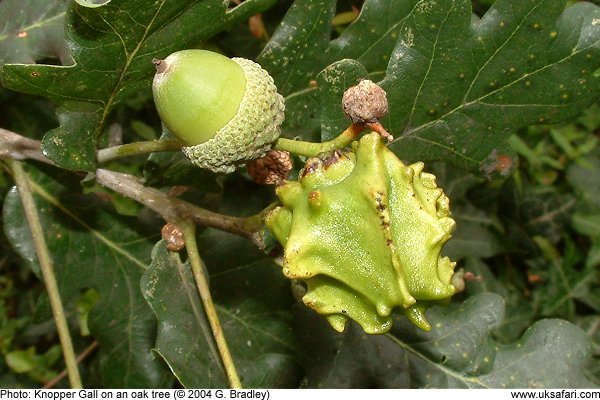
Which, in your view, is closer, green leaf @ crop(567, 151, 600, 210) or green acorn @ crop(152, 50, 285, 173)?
green acorn @ crop(152, 50, 285, 173)

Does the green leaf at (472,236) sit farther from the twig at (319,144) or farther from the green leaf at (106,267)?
the twig at (319,144)

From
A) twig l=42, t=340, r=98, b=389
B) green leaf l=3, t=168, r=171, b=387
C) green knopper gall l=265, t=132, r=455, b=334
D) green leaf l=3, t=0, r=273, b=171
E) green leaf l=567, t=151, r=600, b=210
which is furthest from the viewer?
green leaf l=567, t=151, r=600, b=210

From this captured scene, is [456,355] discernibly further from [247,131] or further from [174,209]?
[247,131]

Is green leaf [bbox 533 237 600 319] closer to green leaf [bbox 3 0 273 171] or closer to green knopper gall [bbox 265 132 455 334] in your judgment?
green knopper gall [bbox 265 132 455 334]

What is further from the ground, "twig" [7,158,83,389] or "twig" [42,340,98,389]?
"twig" [7,158,83,389]

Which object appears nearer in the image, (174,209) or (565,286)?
(174,209)

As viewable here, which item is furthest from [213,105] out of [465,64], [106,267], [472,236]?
[472,236]

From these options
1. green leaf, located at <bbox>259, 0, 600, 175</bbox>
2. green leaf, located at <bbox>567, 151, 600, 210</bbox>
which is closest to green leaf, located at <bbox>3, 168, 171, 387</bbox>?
green leaf, located at <bbox>259, 0, 600, 175</bbox>

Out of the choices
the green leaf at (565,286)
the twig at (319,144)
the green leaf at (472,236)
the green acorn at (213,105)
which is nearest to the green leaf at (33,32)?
the green acorn at (213,105)
